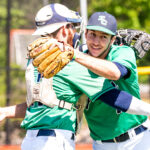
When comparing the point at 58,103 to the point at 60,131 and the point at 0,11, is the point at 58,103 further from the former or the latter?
the point at 0,11

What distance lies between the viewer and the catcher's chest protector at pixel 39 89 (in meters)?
3.13

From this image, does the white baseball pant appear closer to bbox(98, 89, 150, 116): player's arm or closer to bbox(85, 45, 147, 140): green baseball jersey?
bbox(85, 45, 147, 140): green baseball jersey

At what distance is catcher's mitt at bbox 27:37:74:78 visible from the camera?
2.57 m

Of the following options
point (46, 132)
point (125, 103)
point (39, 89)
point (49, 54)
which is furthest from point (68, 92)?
point (49, 54)

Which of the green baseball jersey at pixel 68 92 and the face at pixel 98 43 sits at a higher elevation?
the face at pixel 98 43

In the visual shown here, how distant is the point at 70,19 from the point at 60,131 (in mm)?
1022

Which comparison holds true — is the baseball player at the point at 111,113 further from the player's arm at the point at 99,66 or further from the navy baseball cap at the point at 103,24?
the player's arm at the point at 99,66

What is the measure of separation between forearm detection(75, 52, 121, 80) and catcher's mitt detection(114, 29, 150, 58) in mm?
925

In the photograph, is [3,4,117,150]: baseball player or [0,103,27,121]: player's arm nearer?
[3,4,117,150]: baseball player

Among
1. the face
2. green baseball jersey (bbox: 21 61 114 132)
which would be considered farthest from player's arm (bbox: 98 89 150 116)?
the face

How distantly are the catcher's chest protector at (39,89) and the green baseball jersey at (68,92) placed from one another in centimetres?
4

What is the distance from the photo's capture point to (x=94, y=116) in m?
3.49

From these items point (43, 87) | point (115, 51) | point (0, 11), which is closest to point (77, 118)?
point (43, 87)

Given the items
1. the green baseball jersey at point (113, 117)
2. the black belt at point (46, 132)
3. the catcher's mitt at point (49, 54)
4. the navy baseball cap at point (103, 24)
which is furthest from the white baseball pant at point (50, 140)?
the navy baseball cap at point (103, 24)
